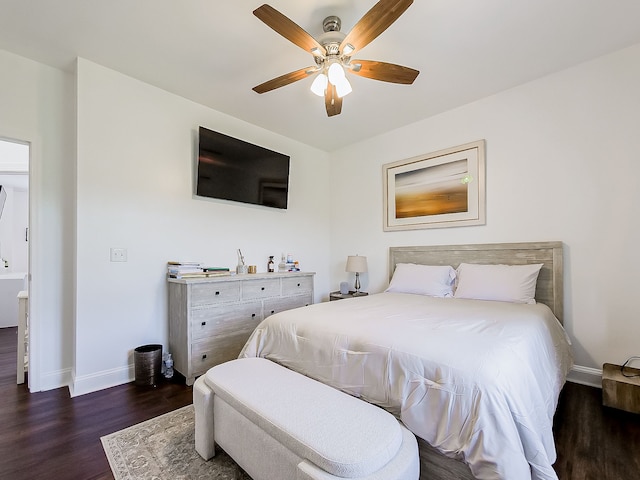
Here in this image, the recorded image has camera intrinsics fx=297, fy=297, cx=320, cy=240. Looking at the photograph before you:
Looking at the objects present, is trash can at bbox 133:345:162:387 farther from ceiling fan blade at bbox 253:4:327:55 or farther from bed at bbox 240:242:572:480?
ceiling fan blade at bbox 253:4:327:55

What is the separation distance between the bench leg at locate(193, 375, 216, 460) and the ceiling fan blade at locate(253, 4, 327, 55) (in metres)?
2.00

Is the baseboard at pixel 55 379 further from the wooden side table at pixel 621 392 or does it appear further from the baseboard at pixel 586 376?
the baseboard at pixel 586 376

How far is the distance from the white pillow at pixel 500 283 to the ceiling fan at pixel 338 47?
182cm

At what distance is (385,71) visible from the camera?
2.04 m

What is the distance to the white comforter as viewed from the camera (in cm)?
107

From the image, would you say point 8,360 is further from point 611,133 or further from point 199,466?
point 611,133

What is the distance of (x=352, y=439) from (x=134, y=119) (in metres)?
3.02

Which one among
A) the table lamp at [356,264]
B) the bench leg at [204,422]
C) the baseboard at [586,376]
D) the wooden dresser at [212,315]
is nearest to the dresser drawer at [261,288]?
the wooden dresser at [212,315]

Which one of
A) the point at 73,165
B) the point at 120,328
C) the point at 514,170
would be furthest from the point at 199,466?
the point at 514,170

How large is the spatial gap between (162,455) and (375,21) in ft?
8.64

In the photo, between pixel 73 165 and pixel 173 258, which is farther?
pixel 173 258

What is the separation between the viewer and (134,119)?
2.69m

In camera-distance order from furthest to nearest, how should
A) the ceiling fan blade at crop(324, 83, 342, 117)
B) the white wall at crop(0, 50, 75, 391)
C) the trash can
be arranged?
the trash can, the white wall at crop(0, 50, 75, 391), the ceiling fan blade at crop(324, 83, 342, 117)

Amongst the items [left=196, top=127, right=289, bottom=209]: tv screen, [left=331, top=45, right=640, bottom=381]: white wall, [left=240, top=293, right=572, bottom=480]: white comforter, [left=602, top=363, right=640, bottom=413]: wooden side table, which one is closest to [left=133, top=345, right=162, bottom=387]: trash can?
[left=240, top=293, right=572, bottom=480]: white comforter
